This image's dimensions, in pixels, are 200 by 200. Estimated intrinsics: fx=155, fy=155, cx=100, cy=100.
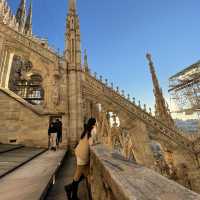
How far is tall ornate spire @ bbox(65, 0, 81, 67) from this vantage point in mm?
12078

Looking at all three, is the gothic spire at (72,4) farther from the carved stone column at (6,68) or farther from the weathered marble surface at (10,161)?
the weathered marble surface at (10,161)

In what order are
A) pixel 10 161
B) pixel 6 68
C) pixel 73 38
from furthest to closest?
pixel 6 68
pixel 73 38
pixel 10 161

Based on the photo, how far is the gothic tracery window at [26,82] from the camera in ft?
67.2

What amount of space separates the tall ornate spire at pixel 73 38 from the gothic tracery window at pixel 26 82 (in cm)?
955

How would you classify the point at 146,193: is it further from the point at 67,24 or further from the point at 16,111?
the point at 67,24

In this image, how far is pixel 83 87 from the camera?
11.4m

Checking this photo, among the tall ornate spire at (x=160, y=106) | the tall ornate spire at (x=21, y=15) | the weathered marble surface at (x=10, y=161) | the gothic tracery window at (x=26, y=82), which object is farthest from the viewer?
the tall ornate spire at (x=21, y=15)

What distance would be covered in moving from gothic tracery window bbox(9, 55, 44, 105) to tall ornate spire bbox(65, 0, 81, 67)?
9.55m

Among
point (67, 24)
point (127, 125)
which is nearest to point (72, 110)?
point (127, 125)

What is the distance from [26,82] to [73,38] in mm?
11794

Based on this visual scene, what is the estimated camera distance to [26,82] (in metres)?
21.3

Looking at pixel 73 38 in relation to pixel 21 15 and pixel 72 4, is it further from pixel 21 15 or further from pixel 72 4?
pixel 21 15

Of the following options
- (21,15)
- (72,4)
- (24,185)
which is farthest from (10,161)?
(21,15)

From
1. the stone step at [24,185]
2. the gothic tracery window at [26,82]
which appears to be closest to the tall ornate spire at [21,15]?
the gothic tracery window at [26,82]
